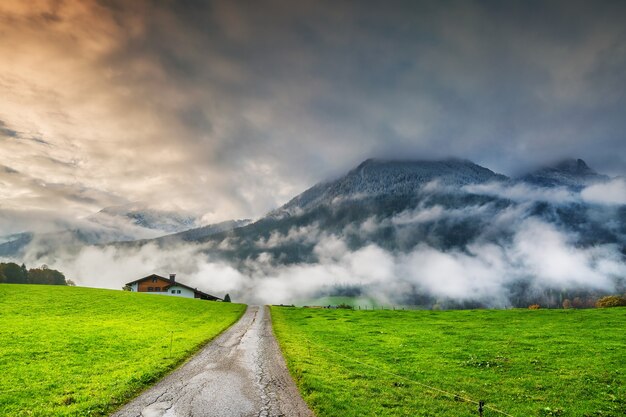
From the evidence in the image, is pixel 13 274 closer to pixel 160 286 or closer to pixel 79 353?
pixel 160 286

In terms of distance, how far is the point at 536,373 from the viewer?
24.8 m

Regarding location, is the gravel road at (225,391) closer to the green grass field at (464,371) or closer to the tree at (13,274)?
the green grass field at (464,371)

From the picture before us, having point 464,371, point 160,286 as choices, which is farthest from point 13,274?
point 464,371

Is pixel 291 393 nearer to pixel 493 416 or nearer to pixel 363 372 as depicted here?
pixel 363 372

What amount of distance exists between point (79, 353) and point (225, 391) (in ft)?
55.1

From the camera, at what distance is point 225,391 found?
20.9 m

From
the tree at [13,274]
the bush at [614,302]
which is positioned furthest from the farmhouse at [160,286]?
the bush at [614,302]

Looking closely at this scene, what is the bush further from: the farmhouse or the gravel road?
Answer: the farmhouse

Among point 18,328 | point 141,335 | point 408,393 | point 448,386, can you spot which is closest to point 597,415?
point 448,386

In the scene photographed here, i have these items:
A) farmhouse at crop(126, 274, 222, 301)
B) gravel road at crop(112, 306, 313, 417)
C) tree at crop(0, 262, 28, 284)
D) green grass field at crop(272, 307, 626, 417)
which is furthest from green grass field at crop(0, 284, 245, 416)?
tree at crop(0, 262, 28, 284)

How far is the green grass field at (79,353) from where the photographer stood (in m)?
18.7

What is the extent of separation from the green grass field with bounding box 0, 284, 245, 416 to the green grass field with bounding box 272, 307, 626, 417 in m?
11.0

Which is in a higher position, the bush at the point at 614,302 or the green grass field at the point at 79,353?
the bush at the point at 614,302

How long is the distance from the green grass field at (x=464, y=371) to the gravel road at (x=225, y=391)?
1438 millimetres
